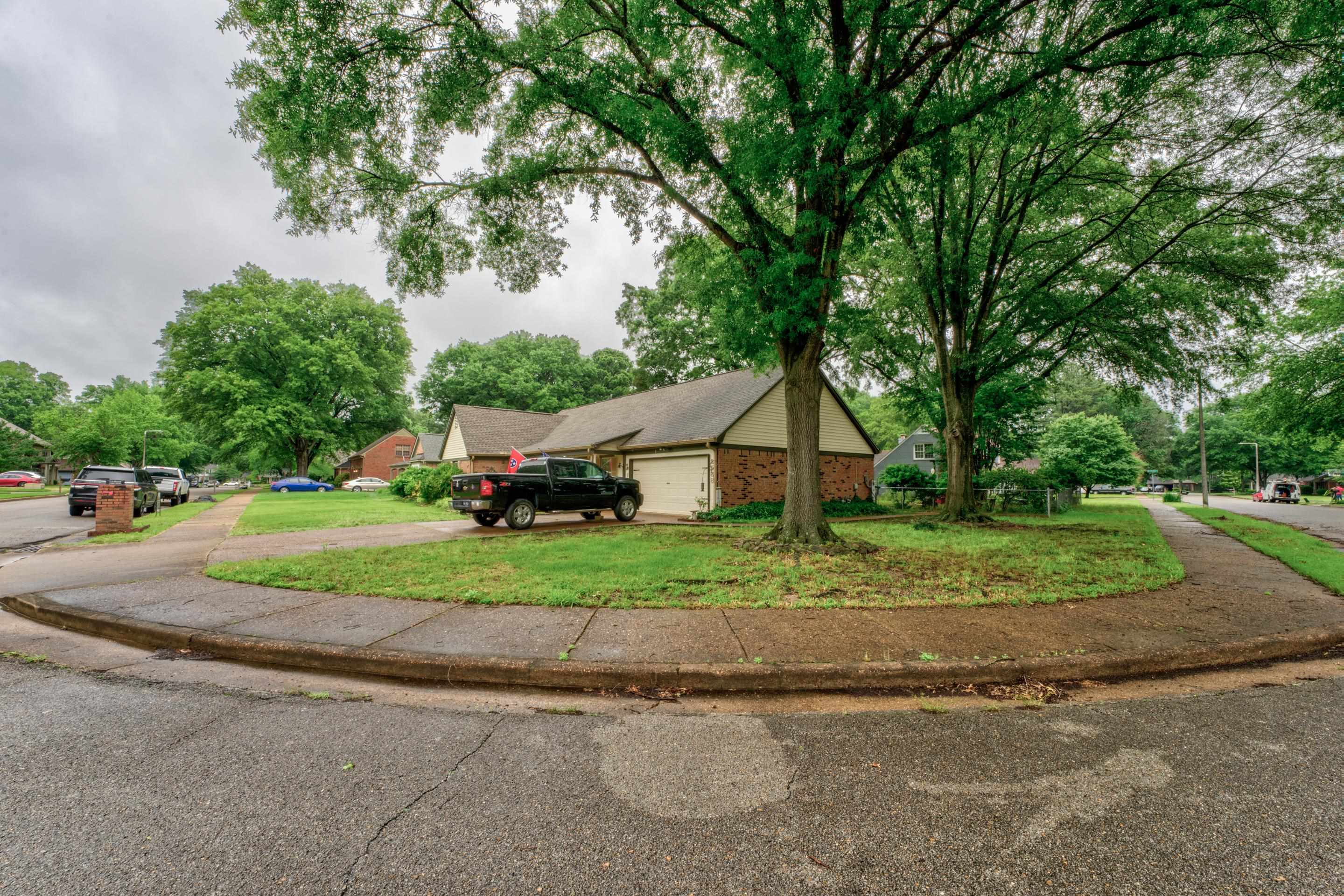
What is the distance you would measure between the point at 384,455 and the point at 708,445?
45.8 metres

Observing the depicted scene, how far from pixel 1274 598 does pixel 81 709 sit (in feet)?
36.5

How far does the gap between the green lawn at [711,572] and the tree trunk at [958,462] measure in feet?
15.2

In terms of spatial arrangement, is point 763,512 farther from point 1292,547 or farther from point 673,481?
point 1292,547

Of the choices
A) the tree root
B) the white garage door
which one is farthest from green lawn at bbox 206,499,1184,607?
the white garage door

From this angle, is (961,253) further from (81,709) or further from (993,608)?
(81,709)

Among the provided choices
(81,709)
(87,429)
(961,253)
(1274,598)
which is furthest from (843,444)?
(87,429)

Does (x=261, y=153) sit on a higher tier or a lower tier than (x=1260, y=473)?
higher

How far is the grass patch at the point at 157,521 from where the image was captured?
1091 centimetres

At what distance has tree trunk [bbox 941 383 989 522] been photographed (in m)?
15.9

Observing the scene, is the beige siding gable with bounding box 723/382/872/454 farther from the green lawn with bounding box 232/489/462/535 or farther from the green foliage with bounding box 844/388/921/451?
the green foliage with bounding box 844/388/921/451

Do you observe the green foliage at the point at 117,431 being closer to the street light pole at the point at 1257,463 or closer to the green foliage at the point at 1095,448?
the green foliage at the point at 1095,448

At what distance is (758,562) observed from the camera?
8.09 metres

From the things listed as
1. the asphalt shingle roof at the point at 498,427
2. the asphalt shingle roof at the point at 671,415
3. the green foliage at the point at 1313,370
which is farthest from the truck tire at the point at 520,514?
the green foliage at the point at 1313,370

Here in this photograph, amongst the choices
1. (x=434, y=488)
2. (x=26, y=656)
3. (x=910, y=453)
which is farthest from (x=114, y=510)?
(x=910, y=453)
